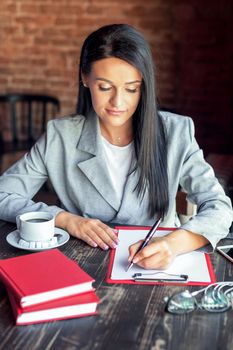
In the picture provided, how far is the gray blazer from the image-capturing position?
68.5 inches

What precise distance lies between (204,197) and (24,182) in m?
0.55

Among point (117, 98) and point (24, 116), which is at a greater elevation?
point (117, 98)

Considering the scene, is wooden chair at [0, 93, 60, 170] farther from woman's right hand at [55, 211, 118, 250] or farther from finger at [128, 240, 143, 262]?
finger at [128, 240, 143, 262]

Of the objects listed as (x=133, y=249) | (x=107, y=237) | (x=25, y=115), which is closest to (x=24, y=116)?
(x=25, y=115)

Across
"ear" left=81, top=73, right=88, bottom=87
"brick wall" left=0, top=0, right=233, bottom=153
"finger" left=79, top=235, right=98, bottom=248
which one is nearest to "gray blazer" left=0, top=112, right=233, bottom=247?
"ear" left=81, top=73, right=88, bottom=87

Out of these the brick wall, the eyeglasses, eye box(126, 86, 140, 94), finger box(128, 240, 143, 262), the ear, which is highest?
eye box(126, 86, 140, 94)

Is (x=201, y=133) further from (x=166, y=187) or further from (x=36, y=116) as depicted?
(x=166, y=187)

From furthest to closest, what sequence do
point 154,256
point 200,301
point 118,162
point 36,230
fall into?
1. point 118,162
2. point 36,230
3. point 154,256
4. point 200,301

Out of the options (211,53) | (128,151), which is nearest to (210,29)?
(211,53)

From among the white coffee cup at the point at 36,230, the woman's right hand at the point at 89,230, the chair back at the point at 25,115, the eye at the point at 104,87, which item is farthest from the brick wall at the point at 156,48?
the white coffee cup at the point at 36,230

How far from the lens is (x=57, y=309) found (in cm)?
113

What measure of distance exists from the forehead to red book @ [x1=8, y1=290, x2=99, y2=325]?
0.67 metres

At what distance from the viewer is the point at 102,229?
153 centimetres

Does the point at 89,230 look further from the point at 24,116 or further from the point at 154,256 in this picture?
the point at 24,116
